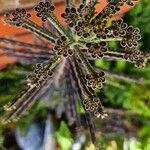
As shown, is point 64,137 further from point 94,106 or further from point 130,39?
point 130,39

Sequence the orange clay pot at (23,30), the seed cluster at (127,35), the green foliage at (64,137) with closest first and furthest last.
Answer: the seed cluster at (127,35), the orange clay pot at (23,30), the green foliage at (64,137)

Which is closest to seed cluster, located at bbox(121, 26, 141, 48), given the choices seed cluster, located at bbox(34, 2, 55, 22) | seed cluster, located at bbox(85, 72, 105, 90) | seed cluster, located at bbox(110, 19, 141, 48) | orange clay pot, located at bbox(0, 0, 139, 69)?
seed cluster, located at bbox(110, 19, 141, 48)

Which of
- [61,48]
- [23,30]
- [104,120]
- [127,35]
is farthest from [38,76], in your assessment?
[104,120]

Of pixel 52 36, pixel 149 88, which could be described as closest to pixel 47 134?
pixel 149 88

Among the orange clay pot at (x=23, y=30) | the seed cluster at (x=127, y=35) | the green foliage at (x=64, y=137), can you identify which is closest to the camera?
the seed cluster at (x=127, y=35)

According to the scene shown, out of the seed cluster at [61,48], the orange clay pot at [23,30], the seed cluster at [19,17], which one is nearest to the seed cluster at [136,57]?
the seed cluster at [61,48]

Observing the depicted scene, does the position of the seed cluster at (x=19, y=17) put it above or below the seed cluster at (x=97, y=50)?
above

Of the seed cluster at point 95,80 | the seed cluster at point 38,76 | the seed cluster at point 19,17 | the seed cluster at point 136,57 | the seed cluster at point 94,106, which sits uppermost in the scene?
the seed cluster at point 19,17

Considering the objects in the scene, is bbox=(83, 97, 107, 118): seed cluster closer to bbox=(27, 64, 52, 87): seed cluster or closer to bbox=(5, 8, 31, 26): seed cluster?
bbox=(27, 64, 52, 87): seed cluster

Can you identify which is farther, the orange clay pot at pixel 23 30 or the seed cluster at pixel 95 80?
the orange clay pot at pixel 23 30

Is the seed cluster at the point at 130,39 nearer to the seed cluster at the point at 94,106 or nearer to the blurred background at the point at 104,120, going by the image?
the seed cluster at the point at 94,106
